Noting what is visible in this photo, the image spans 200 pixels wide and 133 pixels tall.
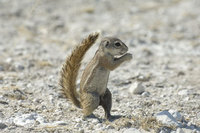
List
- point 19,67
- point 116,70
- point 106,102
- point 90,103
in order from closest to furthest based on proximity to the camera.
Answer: point 90,103
point 106,102
point 19,67
point 116,70

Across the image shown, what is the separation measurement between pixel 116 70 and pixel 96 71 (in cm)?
292

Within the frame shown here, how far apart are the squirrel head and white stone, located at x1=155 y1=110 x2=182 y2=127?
87 centimetres

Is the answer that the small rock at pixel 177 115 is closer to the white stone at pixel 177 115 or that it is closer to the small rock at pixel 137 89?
the white stone at pixel 177 115

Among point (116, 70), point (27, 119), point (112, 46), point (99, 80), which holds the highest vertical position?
point (112, 46)

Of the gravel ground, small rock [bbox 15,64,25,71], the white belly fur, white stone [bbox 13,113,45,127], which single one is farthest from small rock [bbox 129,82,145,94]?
small rock [bbox 15,64,25,71]

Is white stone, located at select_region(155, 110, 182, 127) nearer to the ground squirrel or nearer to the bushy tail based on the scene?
the ground squirrel

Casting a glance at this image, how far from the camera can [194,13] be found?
12383mm

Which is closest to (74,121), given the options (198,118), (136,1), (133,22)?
(198,118)

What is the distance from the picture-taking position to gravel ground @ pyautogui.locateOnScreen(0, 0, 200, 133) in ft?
17.1

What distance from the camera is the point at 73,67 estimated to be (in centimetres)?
538

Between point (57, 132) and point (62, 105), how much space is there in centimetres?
103

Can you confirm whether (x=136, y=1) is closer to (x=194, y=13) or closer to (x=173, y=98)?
(x=194, y=13)

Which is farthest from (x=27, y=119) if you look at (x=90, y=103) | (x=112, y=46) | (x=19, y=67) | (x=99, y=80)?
(x=19, y=67)

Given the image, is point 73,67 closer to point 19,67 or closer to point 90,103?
point 90,103
